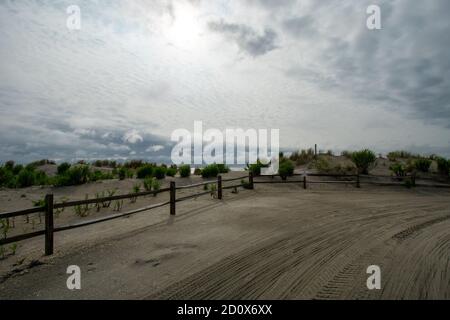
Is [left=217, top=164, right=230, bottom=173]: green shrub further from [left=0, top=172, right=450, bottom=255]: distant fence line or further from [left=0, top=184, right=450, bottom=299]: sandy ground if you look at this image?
[left=0, top=184, right=450, bottom=299]: sandy ground

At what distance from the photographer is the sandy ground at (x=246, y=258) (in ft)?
12.4

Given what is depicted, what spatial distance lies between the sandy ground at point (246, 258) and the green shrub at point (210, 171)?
11.7m

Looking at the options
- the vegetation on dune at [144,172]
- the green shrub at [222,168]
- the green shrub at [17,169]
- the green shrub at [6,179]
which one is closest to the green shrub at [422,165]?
the green shrub at [222,168]

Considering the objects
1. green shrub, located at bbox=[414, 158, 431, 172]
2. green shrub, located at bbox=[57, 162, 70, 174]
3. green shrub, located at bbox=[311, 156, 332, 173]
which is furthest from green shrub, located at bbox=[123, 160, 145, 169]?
green shrub, located at bbox=[414, 158, 431, 172]

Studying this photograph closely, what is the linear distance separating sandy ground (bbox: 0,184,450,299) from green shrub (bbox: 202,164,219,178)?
11.7 metres

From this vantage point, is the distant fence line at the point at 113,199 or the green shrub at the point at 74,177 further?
the green shrub at the point at 74,177

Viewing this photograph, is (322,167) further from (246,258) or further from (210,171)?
(246,258)

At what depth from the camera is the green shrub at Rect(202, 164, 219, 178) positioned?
20472mm

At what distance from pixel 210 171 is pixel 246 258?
15826 mm

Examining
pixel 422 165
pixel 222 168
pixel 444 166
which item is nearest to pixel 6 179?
pixel 222 168

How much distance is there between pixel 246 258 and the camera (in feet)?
16.2

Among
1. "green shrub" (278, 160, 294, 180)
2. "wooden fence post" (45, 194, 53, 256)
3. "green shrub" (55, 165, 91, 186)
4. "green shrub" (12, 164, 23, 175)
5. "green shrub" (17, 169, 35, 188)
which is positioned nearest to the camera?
"wooden fence post" (45, 194, 53, 256)

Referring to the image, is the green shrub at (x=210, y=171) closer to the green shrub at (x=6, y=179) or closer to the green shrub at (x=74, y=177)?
the green shrub at (x=74, y=177)
